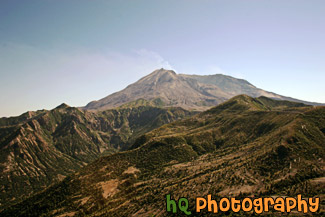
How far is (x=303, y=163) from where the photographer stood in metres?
162

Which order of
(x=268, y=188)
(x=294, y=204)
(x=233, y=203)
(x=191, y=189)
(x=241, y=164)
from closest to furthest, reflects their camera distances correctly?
(x=294, y=204) → (x=233, y=203) → (x=268, y=188) → (x=191, y=189) → (x=241, y=164)

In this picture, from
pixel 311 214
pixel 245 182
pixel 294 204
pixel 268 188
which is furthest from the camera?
pixel 245 182

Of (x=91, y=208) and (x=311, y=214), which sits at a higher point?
(x=311, y=214)

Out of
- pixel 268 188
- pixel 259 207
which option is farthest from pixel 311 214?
pixel 268 188

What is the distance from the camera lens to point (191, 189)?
170 m

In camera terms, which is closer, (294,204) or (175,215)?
(294,204)

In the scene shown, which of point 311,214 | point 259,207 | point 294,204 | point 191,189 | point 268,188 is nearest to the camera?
point 311,214

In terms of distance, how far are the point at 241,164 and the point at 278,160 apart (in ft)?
106

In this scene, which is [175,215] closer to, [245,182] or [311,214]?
[245,182]

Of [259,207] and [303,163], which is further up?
[303,163]

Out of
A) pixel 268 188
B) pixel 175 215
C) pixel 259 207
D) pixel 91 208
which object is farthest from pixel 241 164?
pixel 91 208

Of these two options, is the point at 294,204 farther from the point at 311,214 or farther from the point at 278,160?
the point at 278,160

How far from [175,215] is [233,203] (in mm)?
41479

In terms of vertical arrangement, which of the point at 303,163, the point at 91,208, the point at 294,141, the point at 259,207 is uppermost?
the point at 294,141
